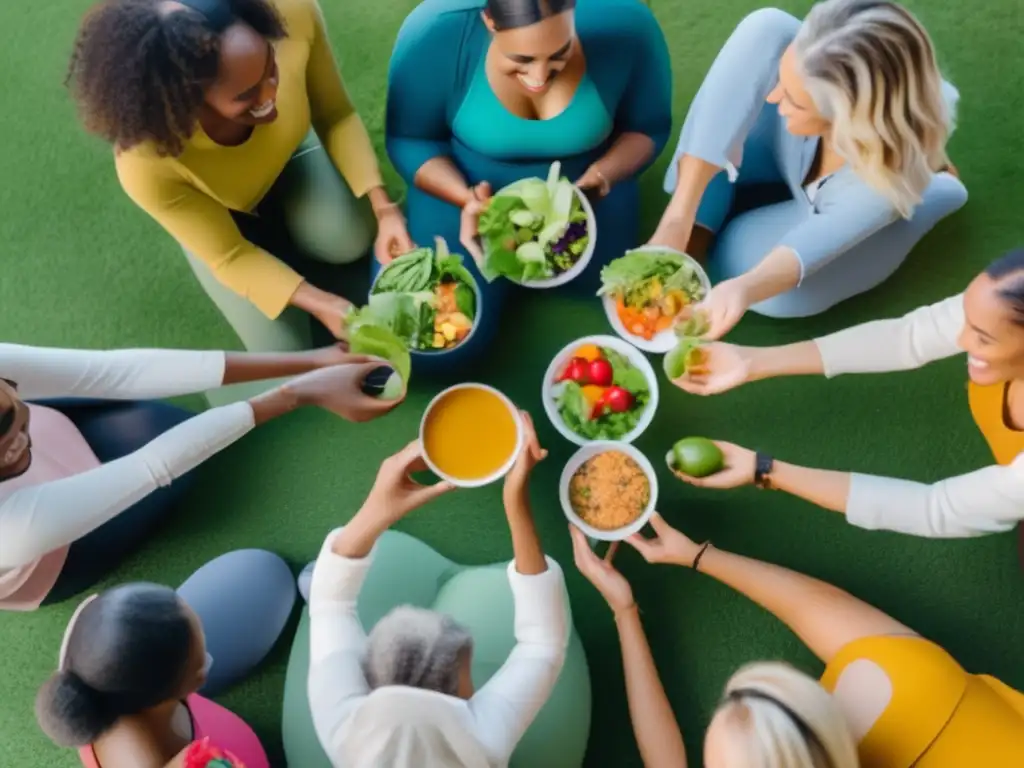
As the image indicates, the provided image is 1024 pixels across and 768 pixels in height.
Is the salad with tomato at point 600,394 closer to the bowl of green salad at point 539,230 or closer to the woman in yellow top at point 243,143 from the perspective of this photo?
the bowl of green salad at point 539,230

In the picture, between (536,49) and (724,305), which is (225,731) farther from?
(536,49)

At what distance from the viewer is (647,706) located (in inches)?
70.5

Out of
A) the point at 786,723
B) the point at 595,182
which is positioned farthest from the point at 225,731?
the point at 595,182

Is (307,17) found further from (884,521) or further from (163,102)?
(884,521)

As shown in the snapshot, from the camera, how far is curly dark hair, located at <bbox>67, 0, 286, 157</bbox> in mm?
1432

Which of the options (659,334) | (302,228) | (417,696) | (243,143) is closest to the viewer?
(417,696)

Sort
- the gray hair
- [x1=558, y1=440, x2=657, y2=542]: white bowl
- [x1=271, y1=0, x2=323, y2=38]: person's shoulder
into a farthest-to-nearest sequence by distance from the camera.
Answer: [x1=558, y1=440, x2=657, y2=542]: white bowl → [x1=271, y1=0, x2=323, y2=38]: person's shoulder → the gray hair

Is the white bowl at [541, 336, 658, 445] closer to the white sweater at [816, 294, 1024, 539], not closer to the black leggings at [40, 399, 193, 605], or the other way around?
the white sweater at [816, 294, 1024, 539]

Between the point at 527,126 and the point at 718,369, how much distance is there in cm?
75

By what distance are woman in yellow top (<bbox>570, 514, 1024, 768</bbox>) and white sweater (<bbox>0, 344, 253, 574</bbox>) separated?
0.92 m

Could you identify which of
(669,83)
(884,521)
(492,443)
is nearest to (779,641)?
(884,521)

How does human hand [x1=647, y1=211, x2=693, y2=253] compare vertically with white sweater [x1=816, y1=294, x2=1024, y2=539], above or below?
above

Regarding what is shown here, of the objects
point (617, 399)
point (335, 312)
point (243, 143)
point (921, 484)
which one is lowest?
point (921, 484)

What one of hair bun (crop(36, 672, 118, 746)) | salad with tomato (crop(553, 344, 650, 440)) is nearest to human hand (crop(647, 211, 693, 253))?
salad with tomato (crop(553, 344, 650, 440))
